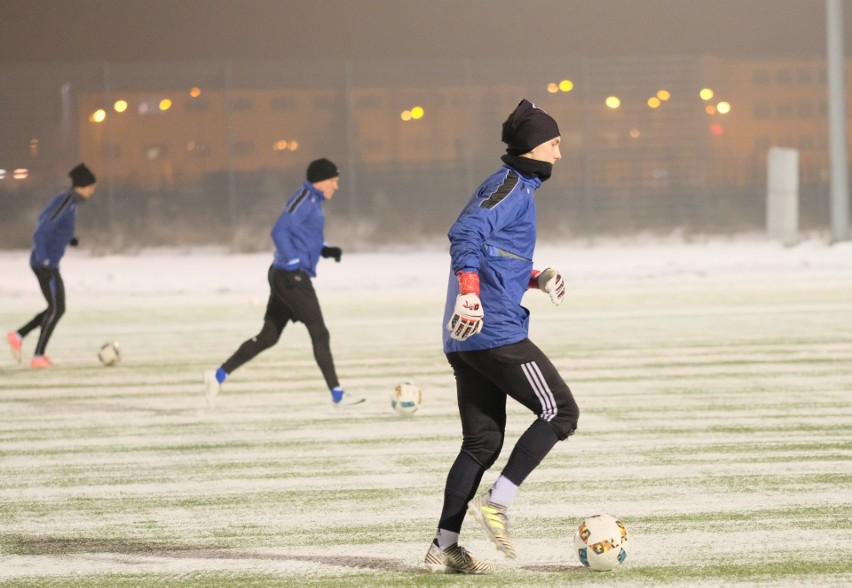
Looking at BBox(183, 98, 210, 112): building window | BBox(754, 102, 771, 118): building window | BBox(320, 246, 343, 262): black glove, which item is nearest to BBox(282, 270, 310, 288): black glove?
BBox(320, 246, 343, 262): black glove

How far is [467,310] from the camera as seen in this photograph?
5.99 metres

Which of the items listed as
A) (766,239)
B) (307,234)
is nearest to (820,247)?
(766,239)

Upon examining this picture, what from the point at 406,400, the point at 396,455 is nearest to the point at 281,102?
the point at 406,400

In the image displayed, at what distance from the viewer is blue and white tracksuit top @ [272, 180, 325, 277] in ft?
38.9

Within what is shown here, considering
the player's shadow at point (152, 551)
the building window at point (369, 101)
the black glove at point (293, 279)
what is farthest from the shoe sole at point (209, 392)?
the building window at point (369, 101)

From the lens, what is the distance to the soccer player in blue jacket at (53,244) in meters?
15.5

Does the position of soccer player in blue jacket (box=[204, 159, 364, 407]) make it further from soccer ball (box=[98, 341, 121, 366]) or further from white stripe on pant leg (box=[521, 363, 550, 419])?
white stripe on pant leg (box=[521, 363, 550, 419])

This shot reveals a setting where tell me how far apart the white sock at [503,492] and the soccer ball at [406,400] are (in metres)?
5.25

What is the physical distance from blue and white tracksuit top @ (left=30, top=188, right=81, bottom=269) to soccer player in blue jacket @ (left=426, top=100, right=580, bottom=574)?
9.92 meters

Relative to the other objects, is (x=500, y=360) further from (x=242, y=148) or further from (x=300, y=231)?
(x=242, y=148)

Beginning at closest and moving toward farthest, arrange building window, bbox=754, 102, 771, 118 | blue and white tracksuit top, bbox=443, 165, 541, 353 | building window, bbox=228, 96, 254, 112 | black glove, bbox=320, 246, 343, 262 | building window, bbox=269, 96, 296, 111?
blue and white tracksuit top, bbox=443, 165, 541, 353
black glove, bbox=320, 246, 343, 262
building window, bbox=228, 96, 254, 112
building window, bbox=269, 96, 296, 111
building window, bbox=754, 102, 771, 118

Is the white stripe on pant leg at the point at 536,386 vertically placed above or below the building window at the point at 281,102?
below

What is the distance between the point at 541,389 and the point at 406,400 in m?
5.25

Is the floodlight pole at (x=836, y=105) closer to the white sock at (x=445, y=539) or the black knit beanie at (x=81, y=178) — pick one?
the black knit beanie at (x=81, y=178)
